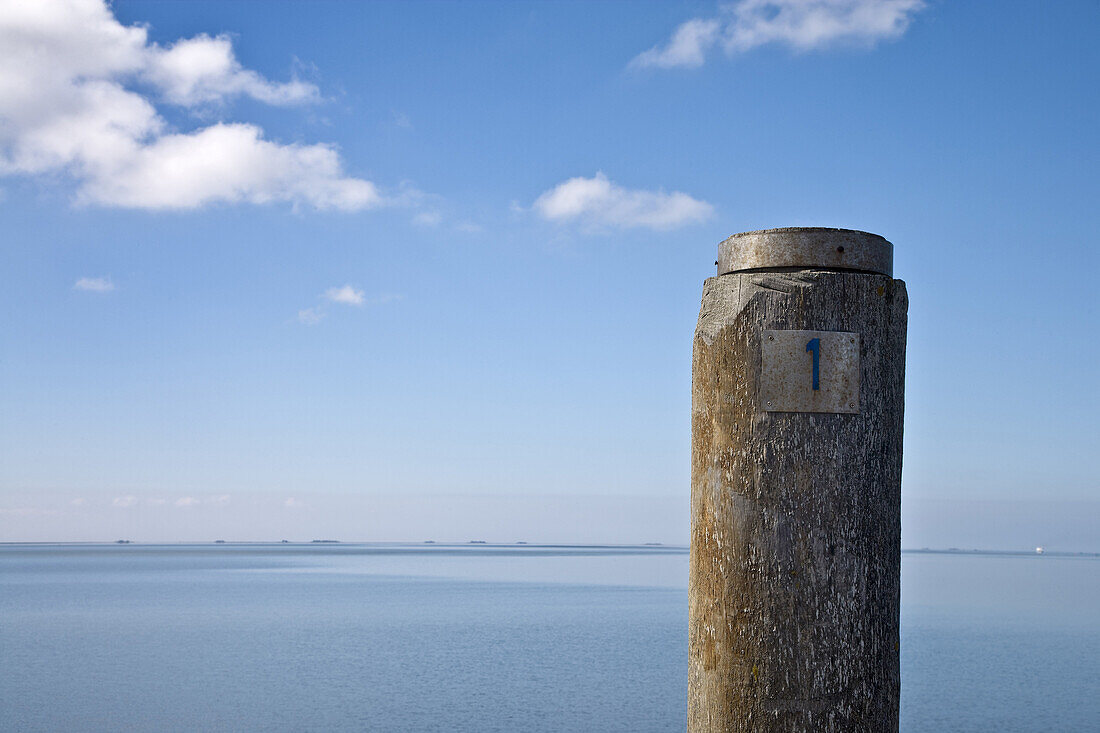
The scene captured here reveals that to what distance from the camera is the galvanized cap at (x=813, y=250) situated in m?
2.51

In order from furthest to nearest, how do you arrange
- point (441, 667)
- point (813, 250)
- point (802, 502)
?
point (441, 667) → point (813, 250) → point (802, 502)

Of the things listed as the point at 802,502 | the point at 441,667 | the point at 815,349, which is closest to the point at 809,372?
the point at 815,349

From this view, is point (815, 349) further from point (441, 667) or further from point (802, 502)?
point (441, 667)

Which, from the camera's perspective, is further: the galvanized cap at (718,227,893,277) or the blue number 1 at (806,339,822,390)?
the galvanized cap at (718,227,893,277)

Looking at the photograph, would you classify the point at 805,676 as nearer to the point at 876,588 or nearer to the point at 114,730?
the point at 876,588

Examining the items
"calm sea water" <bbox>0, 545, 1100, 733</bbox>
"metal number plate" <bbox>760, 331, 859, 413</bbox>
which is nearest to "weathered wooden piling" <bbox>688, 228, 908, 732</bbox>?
"metal number plate" <bbox>760, 331, 859, 413</bbox>

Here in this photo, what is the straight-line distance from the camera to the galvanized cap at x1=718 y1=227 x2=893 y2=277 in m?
2.51

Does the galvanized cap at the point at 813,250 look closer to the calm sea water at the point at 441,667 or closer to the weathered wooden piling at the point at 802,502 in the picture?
the weathered wooden piling at the point at 802,502

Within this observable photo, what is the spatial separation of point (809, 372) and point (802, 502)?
321 millimetres

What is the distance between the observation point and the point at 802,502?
239cm

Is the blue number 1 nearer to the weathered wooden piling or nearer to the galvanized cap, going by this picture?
the weathered wooden piling

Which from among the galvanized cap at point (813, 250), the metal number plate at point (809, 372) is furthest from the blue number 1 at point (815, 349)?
the galvanized cap at point (813, 250)

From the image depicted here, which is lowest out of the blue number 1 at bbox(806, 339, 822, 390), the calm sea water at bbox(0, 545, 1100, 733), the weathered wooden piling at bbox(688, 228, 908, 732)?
the calm sea water at bbox(0, 545, 1100, 733)

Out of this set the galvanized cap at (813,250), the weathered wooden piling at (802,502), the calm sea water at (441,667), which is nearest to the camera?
the weathered wooden piling at (802,502)
